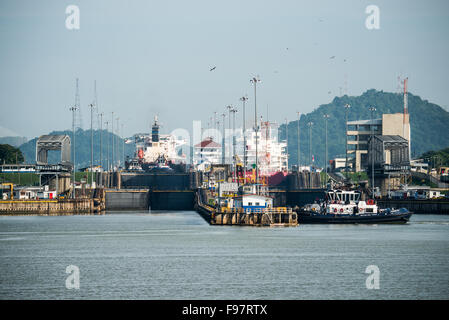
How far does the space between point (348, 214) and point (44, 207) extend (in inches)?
2278

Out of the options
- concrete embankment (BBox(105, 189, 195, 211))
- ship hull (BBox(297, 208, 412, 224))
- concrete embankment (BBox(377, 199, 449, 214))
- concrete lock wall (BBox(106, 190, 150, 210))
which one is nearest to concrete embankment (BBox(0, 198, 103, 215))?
concrete lock wall (BBox(106, 190, 150, 210))

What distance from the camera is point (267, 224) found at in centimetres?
10306

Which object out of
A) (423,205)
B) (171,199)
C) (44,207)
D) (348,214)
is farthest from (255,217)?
(171,199)

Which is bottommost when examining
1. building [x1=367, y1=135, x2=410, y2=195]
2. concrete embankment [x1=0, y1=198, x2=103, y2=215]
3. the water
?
the water

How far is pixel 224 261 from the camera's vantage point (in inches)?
2822

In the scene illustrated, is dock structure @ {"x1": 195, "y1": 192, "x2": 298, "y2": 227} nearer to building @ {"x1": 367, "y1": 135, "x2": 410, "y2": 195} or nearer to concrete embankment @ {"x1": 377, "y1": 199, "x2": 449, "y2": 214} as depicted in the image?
concrete embankment @ {"x1": 377, "y1": 199, "x2": 449, "y2": 214}

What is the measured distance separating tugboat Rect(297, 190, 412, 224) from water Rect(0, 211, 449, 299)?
1555mm

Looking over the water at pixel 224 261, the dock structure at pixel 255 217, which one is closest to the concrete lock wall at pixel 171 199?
the water at pixel 224 261

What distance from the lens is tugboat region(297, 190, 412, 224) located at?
4358 inches

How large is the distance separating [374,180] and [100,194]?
57.7 metres

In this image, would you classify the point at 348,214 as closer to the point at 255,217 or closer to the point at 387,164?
the point at 255,217

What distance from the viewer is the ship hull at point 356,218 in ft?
363

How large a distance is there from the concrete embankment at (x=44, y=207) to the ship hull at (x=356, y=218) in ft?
163
